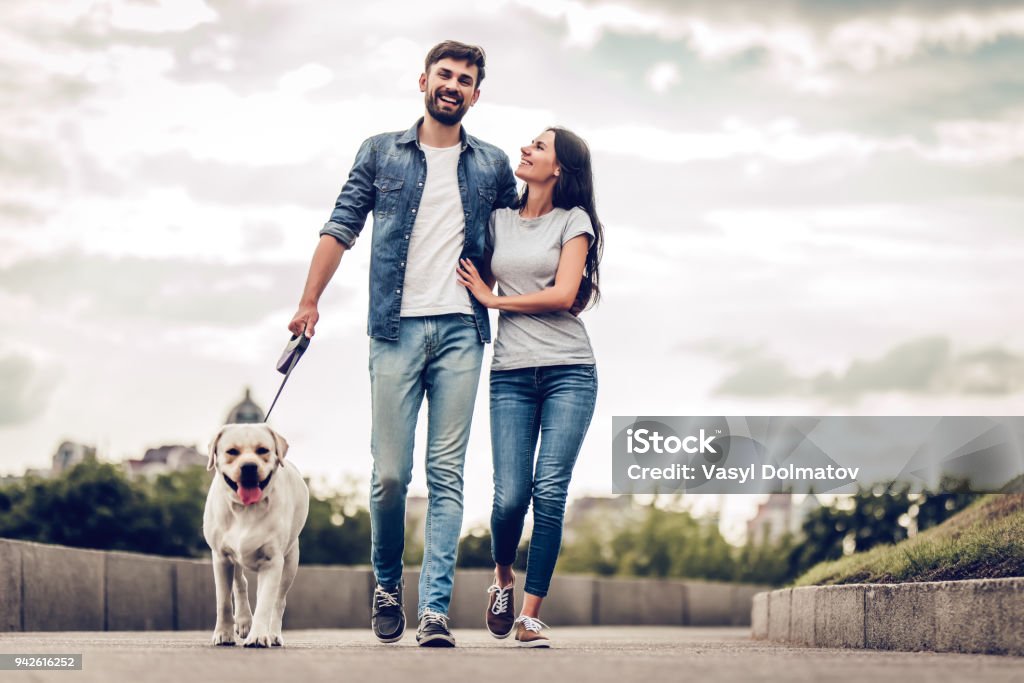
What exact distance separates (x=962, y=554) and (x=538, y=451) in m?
1.99

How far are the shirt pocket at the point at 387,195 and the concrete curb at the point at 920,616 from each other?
2858mm

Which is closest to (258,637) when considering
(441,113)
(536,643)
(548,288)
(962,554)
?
(536,643)

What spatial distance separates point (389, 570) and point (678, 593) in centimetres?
1544

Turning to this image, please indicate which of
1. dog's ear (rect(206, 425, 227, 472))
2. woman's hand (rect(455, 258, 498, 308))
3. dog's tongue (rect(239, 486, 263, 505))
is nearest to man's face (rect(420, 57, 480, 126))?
woman's hand (rect(455, 258, 498, 308))

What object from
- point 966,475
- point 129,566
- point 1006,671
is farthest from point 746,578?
point 1006,671

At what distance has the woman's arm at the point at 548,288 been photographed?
23.3ft

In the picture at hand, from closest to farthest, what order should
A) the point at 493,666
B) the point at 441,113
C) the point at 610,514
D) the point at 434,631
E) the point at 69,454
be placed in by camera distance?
the point at 493,666 → the point at 434,631 → the point at 441,113 → the point at 69,454 → the point at 610,514

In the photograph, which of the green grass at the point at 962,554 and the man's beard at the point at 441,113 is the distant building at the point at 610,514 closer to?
the green grass at the point at 962,554

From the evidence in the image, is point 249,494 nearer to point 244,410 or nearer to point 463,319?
point 463,319

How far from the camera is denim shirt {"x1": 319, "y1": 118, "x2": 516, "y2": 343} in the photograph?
7.10 meters

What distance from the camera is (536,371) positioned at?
7223mm

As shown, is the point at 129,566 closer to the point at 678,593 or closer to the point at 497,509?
the point at 497,509

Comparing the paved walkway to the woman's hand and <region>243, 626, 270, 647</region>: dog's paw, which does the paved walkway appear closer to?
<region>243, 626, 270, 647</region>: dog's paw

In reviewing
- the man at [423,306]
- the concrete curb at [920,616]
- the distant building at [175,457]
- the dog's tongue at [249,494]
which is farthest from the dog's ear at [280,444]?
the distant building at [175,457]
